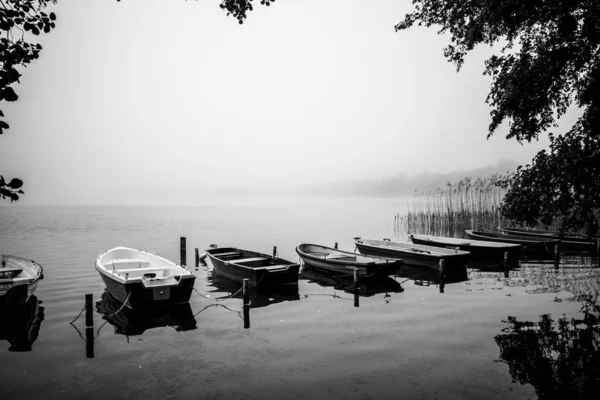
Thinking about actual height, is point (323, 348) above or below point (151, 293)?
below

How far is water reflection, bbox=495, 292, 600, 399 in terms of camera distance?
7.67 meters

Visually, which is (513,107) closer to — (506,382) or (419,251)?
(506,382)

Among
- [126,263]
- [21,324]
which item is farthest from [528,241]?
[21,324]

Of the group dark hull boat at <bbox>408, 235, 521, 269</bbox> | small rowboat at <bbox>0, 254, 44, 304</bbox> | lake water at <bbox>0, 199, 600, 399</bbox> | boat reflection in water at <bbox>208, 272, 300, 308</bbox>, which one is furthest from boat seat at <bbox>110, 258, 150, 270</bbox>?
dark hull boat at <bbox>408, 235, 521, 269</bbox>

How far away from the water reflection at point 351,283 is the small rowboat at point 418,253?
2730 mm

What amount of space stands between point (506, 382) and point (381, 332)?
13.1ft

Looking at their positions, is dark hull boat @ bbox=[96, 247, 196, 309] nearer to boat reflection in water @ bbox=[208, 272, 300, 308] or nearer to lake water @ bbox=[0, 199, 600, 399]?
→ lake water @ bbox=[0, 199, 600, 399]

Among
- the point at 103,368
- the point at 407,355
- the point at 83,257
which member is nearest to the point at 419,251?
the point at 407,355

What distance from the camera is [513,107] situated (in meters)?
12.2

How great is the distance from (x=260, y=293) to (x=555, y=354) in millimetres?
11124

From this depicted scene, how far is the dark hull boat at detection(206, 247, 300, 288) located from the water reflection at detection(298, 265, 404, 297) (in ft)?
7.22

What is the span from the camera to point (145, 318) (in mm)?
13430

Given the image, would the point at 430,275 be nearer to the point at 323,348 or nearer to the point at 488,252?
the point at 488,252

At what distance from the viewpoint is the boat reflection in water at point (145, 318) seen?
40.8 feet
